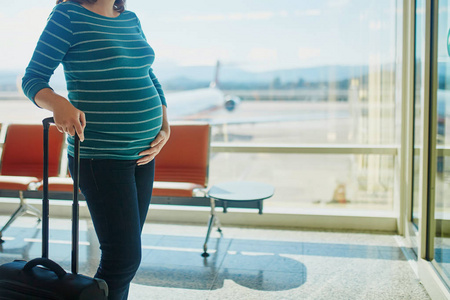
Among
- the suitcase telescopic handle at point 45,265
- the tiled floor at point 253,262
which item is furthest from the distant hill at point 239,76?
the suitcase telescopic handle at point 45,265

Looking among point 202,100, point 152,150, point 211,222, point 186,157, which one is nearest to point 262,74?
point 202,100

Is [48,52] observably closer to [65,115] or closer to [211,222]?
[65,115]

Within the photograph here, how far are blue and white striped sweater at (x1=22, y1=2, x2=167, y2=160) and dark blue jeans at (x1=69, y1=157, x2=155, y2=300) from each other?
0.04 metres

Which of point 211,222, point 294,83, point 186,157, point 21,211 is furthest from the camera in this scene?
point 294,83

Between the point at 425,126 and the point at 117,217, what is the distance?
176 cm

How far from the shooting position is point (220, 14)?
11.9ft

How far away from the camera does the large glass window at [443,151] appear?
2076mm

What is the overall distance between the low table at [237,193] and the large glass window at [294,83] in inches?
22.0

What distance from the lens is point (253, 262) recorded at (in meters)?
2.67

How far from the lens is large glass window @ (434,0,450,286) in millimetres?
2076

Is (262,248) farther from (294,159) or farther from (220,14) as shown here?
(220,14)

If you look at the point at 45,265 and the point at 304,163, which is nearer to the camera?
the point at 45,265

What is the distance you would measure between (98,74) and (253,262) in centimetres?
176

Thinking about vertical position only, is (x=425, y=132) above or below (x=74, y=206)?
above
